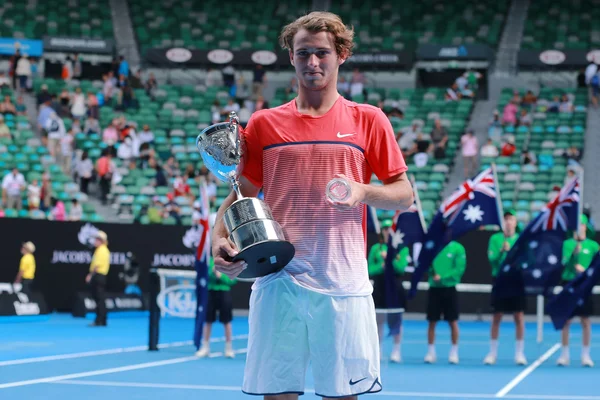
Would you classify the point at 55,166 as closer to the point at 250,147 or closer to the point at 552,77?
the point at 552,77

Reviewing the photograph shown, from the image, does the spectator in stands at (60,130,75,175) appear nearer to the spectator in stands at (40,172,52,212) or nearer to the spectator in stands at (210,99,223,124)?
the spectator in stands at (40,172,52,212)

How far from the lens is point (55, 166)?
85.5 feet

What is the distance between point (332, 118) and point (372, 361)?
1.01 m

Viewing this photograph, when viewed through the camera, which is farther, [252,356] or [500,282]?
[500,282]

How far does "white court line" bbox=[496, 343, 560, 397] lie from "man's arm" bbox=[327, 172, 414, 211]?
21.5 feet

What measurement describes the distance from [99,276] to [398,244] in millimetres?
7683

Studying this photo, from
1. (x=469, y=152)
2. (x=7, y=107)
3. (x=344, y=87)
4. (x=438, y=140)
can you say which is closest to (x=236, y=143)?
(x=469, y=152)

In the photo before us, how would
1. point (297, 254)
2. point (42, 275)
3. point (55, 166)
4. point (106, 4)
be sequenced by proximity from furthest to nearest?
point (106, 4) → point (55, 166) → point (42, 275) → point (297, 254)

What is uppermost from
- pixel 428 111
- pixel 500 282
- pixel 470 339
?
pixel 428 111

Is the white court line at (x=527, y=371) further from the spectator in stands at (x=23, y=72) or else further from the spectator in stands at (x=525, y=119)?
the spectator in stands at (x=23, y=72)

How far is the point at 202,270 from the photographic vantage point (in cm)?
1420

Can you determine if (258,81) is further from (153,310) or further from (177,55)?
(153,310)

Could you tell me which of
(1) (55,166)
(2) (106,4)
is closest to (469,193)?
(1) (55,166)

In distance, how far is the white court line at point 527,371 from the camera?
10484 millimetres
